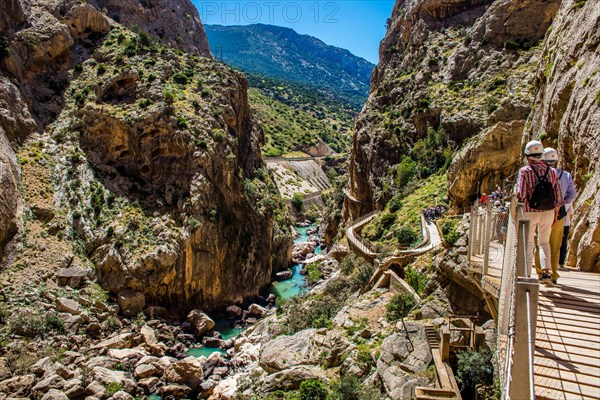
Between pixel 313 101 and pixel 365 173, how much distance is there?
4706 inches

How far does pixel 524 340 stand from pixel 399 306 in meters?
17.6

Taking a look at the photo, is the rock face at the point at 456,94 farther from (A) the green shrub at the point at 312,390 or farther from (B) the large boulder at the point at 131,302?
(B) the large boulder at the point at 131,302

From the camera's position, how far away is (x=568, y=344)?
5.54 meters

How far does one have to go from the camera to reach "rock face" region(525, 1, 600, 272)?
9844 mm

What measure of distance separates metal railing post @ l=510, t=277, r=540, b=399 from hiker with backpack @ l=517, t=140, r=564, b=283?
3.65m

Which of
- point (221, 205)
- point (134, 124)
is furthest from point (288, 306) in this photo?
point (134, 124)

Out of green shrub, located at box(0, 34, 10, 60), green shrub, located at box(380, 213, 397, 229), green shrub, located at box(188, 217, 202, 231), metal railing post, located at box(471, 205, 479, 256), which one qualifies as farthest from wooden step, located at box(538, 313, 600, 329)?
green shrub, located at box(0, 34, 10, 60)

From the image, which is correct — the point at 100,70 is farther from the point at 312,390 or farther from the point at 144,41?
the point at 312,390

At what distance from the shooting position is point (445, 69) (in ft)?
180

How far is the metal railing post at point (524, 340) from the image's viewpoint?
4355 mm

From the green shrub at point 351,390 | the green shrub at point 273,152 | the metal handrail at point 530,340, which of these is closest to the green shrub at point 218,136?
the green shrub at point 351,390

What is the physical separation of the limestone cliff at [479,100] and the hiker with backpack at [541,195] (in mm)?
2192

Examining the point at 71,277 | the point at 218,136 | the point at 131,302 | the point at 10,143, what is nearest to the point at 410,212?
the point at 218,136

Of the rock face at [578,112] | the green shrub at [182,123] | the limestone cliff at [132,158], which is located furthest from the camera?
the green shrub at [182,123]
